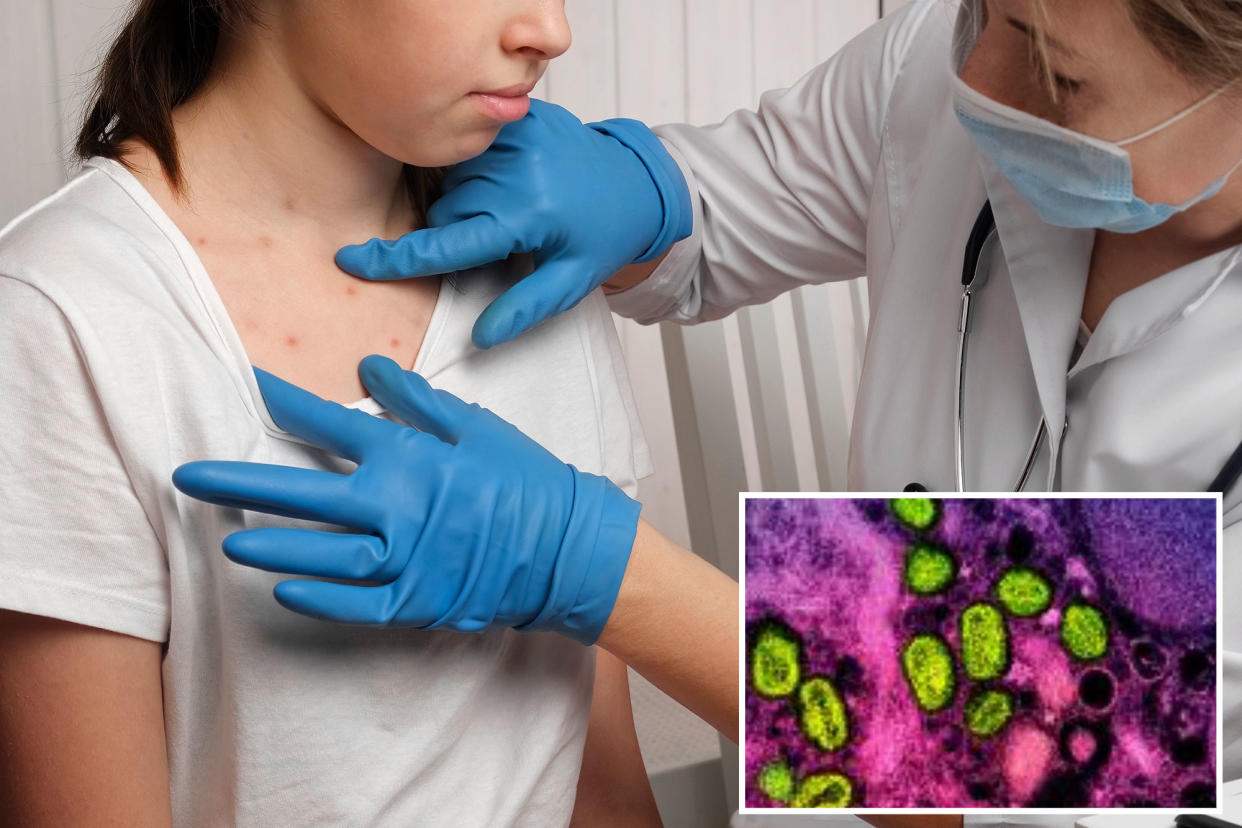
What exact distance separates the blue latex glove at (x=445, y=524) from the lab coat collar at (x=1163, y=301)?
423 millimetres

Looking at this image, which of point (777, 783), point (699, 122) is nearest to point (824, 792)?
point (777, 783)

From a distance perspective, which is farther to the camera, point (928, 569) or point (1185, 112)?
point (1185, 112)

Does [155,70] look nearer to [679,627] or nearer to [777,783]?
[679,627]

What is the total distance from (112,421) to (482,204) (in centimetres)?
39

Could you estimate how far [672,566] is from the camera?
2.77 ft

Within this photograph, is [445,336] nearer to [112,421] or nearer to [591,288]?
[591,288]

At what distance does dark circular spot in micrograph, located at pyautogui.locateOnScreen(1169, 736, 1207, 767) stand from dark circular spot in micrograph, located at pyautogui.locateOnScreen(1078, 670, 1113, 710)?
33 mm

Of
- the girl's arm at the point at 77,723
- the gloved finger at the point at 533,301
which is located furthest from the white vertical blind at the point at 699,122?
the girl's arm at the point at 77,723

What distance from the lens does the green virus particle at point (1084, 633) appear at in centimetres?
50

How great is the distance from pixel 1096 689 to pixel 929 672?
8 cm

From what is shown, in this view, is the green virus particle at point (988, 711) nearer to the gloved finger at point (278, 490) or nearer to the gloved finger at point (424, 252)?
the gloved finger at point (278, 490)

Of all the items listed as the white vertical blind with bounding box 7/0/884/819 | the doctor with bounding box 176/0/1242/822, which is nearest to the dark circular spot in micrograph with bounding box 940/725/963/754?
the doctor with bounding box 176/0/1242/822

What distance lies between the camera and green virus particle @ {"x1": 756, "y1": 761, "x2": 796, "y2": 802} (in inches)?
20.3

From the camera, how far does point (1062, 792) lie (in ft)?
1.67
